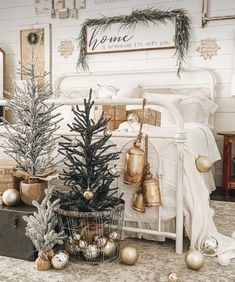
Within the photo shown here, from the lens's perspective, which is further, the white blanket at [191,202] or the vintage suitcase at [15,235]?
the white blanket at [191,202]

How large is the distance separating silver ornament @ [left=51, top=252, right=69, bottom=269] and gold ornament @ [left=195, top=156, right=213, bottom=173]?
0.89 m

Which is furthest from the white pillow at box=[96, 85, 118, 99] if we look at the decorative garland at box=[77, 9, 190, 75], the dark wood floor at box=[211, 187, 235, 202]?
the dark wood floor at box=[211, 187, 235, 202]

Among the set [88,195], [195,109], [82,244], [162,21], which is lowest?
[82,244]

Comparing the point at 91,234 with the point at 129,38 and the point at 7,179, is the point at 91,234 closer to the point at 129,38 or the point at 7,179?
the point at 7,179

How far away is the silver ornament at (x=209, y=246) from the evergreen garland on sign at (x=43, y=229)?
785mm

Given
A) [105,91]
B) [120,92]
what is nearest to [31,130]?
[120,92]

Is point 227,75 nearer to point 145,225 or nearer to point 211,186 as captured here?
point 211,186

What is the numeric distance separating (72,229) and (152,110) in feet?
5.14

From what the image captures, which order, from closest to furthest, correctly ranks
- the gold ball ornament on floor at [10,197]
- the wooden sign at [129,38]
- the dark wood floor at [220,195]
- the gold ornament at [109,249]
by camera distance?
the gold ornament at [109,249] → the gold ball ornament on floor at [10,197] → the dark wood floor at [220,195] → the wooden sign at [129,38]

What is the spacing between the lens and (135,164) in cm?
201

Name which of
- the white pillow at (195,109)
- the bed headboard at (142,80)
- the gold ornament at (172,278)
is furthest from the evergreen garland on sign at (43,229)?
the bed headboard at (142,80)

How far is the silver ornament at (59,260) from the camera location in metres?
1.83

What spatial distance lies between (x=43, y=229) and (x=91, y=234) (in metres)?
0.26

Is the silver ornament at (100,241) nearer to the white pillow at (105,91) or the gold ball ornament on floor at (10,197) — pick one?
the gold ball ornament on floor at (10,197)
